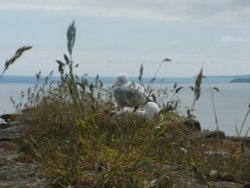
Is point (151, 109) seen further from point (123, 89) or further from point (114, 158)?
point (114, 158)

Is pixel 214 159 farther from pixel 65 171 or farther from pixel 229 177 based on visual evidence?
pixel 65 171

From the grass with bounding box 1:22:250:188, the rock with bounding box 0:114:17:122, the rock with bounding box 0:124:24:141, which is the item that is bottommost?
the rock with bounding box 0:114:17:122

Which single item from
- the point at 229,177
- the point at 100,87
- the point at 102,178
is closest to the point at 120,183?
the point at 102,178

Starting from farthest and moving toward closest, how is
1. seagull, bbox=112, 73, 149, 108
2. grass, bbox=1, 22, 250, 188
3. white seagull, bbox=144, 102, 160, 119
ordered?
seagull, bbox=112, 73, 149, 108, white seagull, bbox=144, 102, 160, 119, grass, bbox=1, 22, 250, 188

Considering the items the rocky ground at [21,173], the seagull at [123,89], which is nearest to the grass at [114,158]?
the rocky ground at [21,173]

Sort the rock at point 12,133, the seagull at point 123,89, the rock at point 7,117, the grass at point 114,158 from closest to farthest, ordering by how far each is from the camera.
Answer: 1. the grass at point 114,158
2. the rock at point 12,133
3. the seagull at point 123,89
4. the rock at point 7,117

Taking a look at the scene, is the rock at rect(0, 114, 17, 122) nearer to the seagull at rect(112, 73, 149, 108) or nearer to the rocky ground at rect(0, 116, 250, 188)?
the seagull at rect(112, 73, 149, 108)

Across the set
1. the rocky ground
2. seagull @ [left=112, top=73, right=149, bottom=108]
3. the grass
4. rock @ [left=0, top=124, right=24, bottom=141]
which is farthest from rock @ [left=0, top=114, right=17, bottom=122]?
the grass

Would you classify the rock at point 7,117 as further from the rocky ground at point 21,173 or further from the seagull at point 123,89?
the rocky ground at point 21,173

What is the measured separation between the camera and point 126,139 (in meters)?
5.11

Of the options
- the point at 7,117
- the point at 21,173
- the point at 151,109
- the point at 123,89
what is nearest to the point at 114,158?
the point at 21,173

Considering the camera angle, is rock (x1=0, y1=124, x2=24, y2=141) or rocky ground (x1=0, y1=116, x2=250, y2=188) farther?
rock (x1=0, y1=124, x2=24, y2=141)

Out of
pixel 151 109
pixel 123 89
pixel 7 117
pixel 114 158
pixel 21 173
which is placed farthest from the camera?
pixel 7 117

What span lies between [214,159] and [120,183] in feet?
5.12
